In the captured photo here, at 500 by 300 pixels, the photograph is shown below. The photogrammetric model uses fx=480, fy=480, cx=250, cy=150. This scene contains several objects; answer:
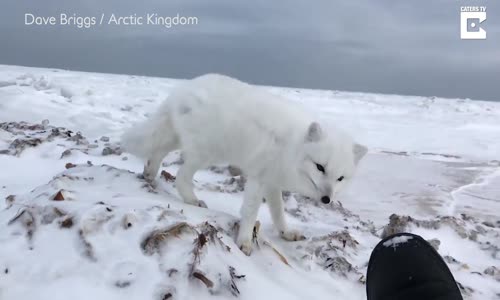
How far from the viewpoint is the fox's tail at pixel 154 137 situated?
321 centimetres

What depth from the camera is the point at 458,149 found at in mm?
9500

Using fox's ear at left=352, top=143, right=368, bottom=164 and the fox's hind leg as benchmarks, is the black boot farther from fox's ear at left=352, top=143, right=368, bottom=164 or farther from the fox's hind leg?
the fox's hind leg

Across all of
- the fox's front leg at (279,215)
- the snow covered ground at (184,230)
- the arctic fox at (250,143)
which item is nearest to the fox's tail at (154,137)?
the arctic fox at (250,143)

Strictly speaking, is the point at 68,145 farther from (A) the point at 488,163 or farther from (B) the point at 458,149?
(B) the point at 458,149

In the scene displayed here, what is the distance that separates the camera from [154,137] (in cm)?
321

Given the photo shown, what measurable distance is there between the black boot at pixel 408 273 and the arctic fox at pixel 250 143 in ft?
1.58

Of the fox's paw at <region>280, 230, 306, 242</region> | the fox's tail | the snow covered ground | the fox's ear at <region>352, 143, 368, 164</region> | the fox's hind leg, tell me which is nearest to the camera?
the snow covered ground

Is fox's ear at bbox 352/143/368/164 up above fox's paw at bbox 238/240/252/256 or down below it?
above

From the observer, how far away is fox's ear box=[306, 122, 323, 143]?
2463 millimetres

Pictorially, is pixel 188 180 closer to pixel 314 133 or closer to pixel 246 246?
pixel 246 246

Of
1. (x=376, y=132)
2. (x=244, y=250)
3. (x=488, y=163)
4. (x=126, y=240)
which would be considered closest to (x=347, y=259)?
(x=244, y=250)

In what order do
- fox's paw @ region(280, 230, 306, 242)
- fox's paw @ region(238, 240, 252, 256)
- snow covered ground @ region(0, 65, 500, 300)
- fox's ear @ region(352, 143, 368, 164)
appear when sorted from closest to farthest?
snow covered ground @ region(0, 65, 500, 300), fox's paw @ region(238, 240, 252, 256), fox's ear @ region(352, 143, 368, 164), fox's paw @ region(280, 230, 306, 242)

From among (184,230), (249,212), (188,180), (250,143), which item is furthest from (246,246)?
(188,180)

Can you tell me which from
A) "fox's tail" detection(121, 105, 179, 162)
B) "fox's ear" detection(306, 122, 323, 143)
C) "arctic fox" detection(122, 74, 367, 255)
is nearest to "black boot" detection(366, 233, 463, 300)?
"arctic fox" detection(122, 74, 367, 255)
